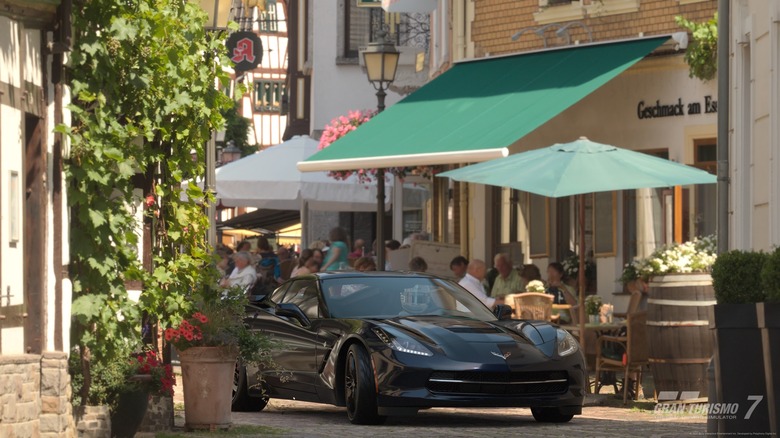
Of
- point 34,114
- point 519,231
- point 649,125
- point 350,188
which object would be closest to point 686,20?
point 649,125

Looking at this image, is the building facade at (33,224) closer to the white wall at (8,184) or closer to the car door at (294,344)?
the white wall at (8,184)

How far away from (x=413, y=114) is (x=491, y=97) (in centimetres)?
154

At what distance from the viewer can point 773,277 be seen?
388 inches

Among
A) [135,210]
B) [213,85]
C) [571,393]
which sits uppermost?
[213,85]

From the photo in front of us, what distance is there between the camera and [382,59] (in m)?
26.4

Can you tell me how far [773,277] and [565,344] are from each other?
5124 mm

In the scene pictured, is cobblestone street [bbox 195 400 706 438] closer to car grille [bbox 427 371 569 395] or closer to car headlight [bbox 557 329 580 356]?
car grille [bbox 427 371 569 395]

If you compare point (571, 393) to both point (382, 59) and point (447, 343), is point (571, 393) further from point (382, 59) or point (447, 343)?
point (382, 59)

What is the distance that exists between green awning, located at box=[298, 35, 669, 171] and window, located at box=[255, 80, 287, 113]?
9463 centimetres

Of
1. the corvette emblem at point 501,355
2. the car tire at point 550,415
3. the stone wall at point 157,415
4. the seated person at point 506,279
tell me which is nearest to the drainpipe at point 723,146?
the car tire at point 550,415

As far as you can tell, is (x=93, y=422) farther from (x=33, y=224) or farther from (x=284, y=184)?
(x=284, y=184)

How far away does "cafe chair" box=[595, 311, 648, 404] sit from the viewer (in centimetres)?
1698

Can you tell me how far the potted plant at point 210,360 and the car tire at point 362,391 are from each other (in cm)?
91

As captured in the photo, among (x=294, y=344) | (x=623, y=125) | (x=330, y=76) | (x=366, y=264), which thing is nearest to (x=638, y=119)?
(x=623, y=125)
